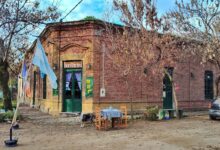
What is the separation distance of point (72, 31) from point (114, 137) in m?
10.4

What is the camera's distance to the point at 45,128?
55.9 feet

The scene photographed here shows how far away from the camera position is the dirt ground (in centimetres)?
1227

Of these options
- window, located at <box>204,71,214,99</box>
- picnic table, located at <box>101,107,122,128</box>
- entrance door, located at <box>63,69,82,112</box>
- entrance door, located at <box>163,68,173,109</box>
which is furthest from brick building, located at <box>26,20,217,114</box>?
window, located at <box>204,71,214,99</box>

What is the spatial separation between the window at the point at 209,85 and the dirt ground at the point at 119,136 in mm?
10829

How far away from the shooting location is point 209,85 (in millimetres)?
29938

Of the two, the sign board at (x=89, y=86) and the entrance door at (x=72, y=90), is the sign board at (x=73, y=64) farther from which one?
the sign board at (x=89, y=86)

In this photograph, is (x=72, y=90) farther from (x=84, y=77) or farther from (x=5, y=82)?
(x=5, y=82)

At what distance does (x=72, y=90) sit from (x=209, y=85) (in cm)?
1249

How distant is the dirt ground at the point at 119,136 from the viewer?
1227 centimetres

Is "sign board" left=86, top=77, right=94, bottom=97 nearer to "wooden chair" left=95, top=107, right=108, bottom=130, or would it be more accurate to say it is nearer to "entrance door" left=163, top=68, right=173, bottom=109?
"wooden chair" left=95, top=107, right=108, bottom=130

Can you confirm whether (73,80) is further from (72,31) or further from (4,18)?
(4,18)

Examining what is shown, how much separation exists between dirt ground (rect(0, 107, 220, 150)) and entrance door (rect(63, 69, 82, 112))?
145 inches

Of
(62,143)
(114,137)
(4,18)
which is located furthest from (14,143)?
(4,18)

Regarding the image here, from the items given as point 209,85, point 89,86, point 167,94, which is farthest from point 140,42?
point 209,85
